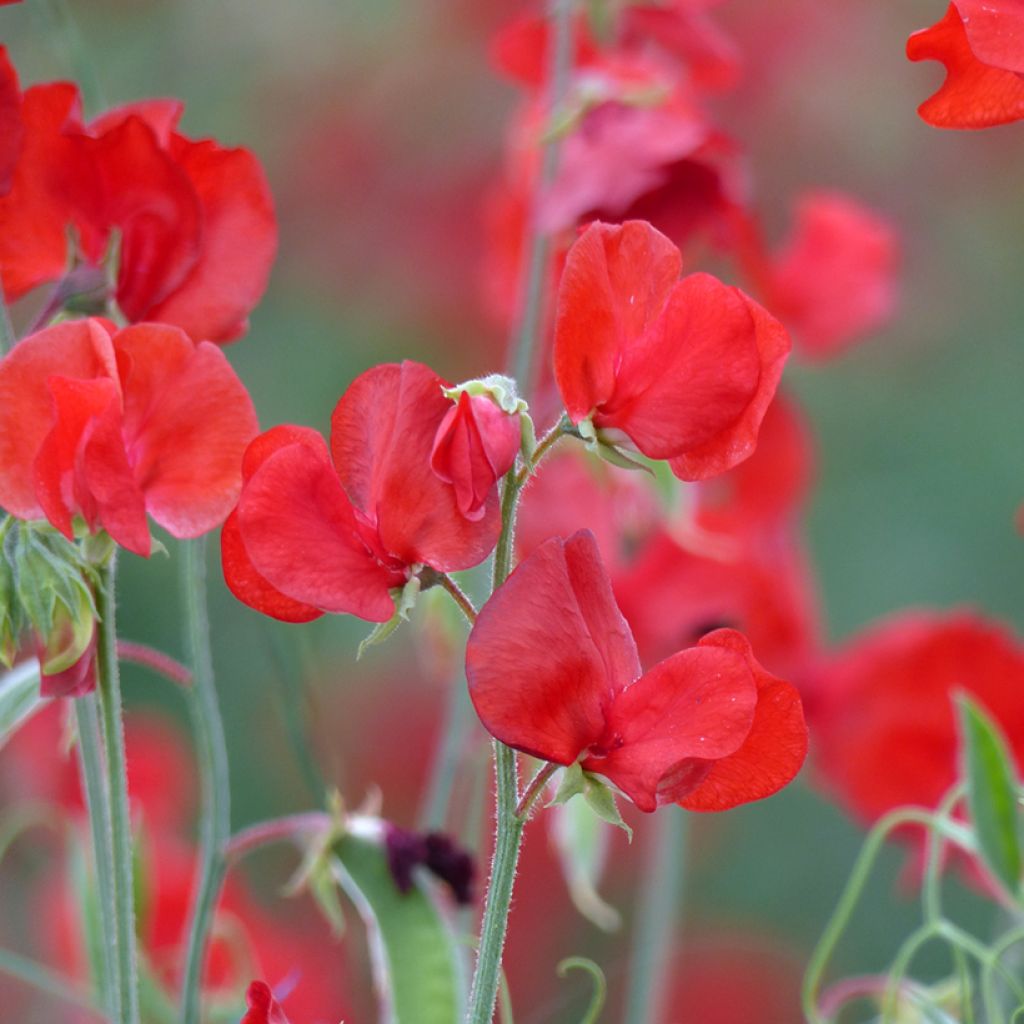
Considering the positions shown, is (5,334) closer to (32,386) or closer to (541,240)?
(32,386)

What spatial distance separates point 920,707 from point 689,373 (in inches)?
14.2

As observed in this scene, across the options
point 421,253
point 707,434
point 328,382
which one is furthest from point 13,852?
point 707,434

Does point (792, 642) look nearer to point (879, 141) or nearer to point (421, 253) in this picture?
point (421, 253)

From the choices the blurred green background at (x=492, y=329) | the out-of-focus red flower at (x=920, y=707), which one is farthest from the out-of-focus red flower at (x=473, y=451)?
the blurred green background at (x=492, y=329)

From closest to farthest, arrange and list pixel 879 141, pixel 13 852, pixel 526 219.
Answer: pixel 526 219
pixel 13 852
pixel 879 141

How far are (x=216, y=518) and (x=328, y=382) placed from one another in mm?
1094

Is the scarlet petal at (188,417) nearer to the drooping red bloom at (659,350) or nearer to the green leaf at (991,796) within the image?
the drooping red bloom at (659,350)

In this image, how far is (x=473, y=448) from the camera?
0.36m

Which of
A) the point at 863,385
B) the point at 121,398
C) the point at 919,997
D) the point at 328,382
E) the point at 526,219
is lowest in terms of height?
the point at 919,997

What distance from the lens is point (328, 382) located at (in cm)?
150

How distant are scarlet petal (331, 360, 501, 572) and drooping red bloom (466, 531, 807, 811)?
16 mm

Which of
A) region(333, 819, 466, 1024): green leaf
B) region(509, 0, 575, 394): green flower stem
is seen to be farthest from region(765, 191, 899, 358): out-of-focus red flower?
region(333, 819, 466, 1024): green leaf

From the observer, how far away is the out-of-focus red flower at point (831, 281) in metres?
0.78

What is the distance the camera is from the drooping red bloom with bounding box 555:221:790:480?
1.27ft
